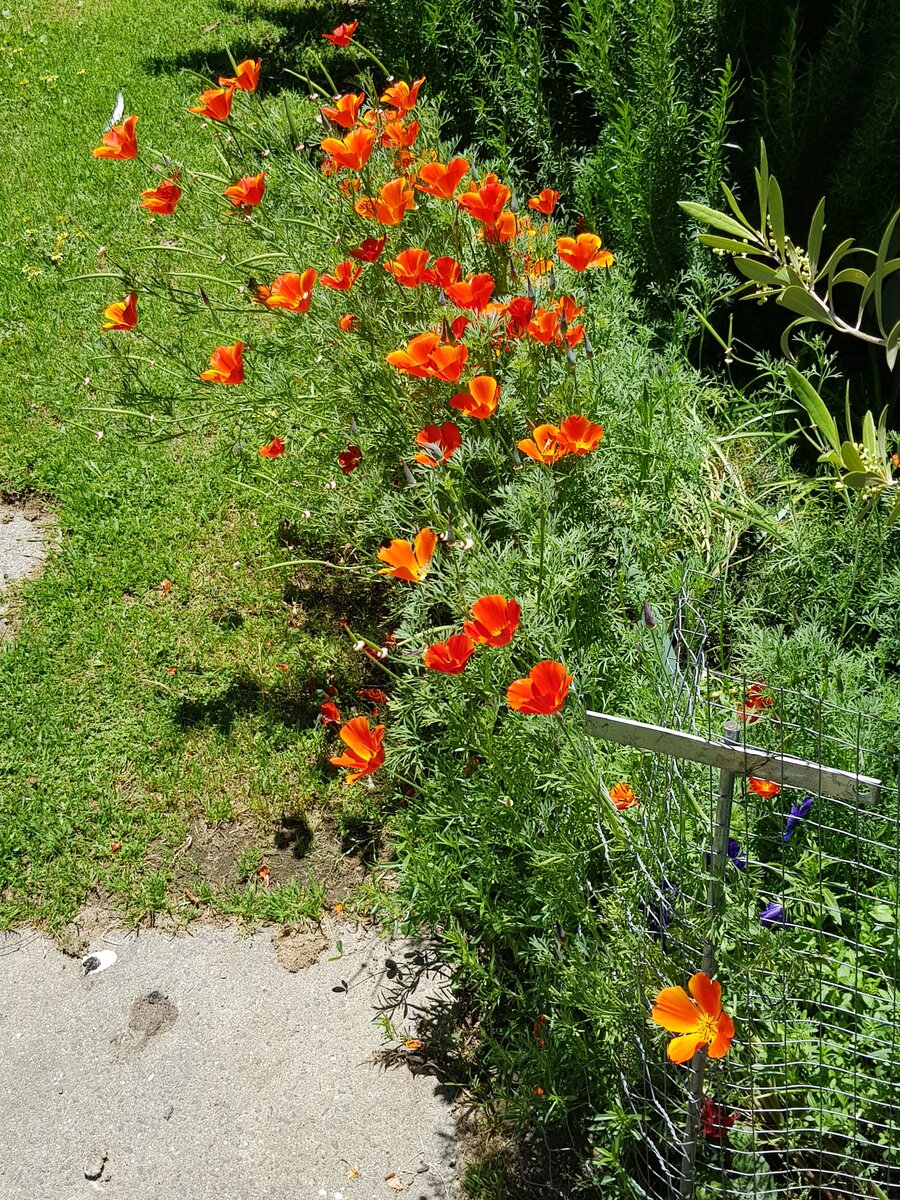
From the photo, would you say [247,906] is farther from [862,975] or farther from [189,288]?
[189,288]

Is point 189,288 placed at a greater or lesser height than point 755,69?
lesser

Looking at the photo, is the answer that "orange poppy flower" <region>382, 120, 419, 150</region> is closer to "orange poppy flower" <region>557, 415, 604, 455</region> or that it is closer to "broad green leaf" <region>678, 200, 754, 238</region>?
"orange poppy flower" <region>557, 415, 604, 455</region>

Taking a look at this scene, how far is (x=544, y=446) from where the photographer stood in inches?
81.9

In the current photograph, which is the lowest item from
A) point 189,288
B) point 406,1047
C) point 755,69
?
point 406,1047

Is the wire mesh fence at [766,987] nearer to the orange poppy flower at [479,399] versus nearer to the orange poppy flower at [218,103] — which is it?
the orange poppy flower at [479,399]

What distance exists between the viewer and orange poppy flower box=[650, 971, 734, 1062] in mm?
1399

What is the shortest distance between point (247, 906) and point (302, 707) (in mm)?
652

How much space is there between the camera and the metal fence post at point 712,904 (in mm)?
1454

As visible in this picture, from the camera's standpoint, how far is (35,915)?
2.72m

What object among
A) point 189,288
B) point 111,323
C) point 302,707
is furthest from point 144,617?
point 189,288

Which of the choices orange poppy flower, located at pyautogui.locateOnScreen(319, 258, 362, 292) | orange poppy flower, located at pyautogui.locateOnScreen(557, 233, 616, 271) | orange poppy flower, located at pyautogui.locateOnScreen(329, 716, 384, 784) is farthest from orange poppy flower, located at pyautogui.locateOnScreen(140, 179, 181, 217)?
orange poppy flower, located at pyautogui.locateOnScreen(329, 716, 384, 784)

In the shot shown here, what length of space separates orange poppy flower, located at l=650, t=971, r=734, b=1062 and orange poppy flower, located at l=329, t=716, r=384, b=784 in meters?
0.83

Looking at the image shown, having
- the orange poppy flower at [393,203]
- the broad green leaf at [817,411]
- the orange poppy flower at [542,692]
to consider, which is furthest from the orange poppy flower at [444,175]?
the orange poppy flower at [542,692]

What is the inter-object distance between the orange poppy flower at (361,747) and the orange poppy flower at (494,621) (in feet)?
1.47
